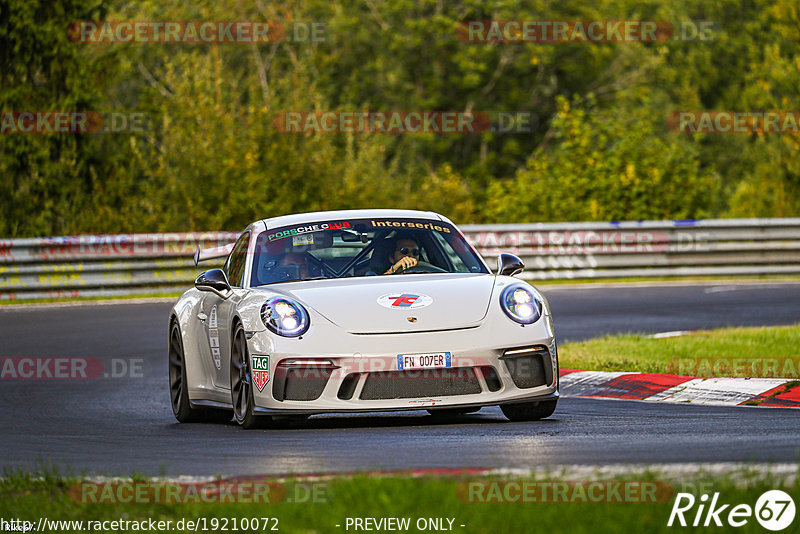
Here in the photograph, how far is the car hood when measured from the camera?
348 inches

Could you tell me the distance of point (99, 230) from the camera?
86.4 ft

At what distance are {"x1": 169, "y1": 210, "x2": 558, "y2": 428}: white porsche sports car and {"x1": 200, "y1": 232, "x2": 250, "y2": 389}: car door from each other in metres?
0.02

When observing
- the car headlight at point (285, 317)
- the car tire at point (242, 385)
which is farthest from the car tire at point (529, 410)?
the car tire at point (242, 385)

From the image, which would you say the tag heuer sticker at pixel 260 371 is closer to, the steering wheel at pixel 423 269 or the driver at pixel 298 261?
the driver at pixel 298 261

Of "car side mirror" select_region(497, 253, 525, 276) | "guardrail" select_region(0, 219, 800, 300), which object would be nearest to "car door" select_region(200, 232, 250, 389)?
"car side mirror" select_region(497, 253, 525, 276)

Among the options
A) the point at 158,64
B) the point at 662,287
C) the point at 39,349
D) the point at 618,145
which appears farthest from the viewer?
the point at 158,64

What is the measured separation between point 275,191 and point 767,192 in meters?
11.0

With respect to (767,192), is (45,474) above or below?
above

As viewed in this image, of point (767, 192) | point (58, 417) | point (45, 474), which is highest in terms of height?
point (45, 474)

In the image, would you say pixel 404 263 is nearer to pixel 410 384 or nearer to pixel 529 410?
pixel 529 410

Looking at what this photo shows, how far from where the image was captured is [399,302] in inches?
354

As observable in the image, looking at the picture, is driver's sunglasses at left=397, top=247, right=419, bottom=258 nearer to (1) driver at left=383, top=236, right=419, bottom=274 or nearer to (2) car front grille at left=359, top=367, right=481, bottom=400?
(1) driver at left=383, top=236, right=419, bottom=274

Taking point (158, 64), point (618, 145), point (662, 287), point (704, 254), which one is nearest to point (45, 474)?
point (662, 287)

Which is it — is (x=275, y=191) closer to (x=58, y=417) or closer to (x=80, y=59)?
(x=80, y=59)
